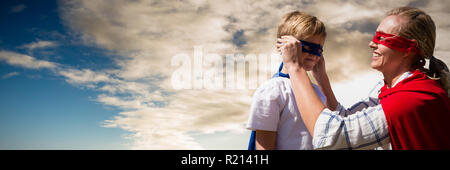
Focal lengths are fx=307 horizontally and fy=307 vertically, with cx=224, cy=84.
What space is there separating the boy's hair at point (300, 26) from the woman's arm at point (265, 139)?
129 centimetres

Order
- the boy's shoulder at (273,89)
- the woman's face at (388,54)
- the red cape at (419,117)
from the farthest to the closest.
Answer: the boy's shoulder at (273,89), the woman's face at (388,54), the red cape at (419,117)

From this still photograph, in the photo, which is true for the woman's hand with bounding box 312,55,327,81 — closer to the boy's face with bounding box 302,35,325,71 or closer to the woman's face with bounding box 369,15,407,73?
the boy's face with bounding box 302,35,325,71

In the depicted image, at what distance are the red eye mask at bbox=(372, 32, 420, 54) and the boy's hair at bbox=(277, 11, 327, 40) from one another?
0.77 metres

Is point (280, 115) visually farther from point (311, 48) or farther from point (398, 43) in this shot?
point (398, 43)

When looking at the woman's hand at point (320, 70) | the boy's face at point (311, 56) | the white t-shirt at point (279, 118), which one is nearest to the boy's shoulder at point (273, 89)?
the white t-shirt at point (279, 118)

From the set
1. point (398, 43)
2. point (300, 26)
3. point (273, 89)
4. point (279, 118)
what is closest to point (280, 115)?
point (279, 118)

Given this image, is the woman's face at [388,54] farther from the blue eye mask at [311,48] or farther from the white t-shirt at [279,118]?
the white t-shirt at [279,118]

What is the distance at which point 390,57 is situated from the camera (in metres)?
3.35

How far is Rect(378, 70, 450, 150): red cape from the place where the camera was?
272 cm

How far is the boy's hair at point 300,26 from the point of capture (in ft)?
12.7

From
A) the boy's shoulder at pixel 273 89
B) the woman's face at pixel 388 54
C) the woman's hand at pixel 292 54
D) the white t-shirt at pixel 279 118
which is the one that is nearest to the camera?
the woman's hand at pixel 292 54

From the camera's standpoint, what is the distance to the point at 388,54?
3355 mm

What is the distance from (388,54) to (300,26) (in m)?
1.07
